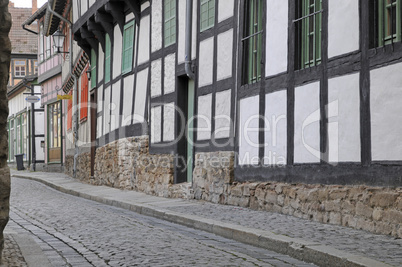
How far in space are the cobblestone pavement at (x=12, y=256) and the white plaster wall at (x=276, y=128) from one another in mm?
4227

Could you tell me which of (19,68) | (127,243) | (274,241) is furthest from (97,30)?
(19,68)

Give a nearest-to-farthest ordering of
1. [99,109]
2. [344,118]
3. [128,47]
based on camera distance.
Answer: [344,118]
[128,47]
[99,109]

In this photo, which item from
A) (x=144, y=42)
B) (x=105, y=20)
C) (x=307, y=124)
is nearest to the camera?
(x=307, y=124)

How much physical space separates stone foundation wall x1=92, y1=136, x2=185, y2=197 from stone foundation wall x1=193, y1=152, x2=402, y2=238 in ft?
3.81

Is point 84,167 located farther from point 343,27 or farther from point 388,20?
point 388,20

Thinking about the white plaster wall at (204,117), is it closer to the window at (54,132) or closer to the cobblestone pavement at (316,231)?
the cobblestone pavement at (316,231)

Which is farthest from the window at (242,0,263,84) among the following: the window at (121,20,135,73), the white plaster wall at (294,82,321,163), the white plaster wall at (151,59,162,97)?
the window at (121,20,135,73)

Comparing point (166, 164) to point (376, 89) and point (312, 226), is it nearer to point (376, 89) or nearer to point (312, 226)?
point (312, 226)

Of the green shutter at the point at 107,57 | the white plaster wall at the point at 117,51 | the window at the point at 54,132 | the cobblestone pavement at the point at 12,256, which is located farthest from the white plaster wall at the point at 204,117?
the window at the point at 54,132

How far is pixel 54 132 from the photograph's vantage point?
36.5 meters

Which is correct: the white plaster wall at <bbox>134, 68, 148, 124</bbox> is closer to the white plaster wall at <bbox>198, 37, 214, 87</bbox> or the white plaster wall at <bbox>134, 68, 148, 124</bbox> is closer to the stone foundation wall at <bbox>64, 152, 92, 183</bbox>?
the white plaster wall at <bbox>198, 37, 214, 87</bbox>

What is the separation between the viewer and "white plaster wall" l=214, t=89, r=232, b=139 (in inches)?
477

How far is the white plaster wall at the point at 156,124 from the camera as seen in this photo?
1553cm

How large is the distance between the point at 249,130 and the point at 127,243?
13.8ft
